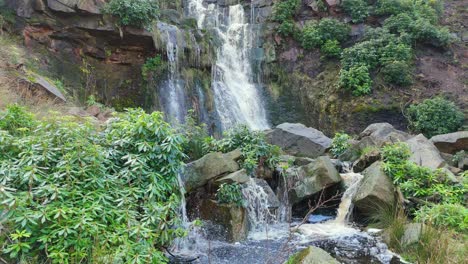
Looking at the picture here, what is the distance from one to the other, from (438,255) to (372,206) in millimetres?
2719

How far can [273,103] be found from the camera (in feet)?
54.3

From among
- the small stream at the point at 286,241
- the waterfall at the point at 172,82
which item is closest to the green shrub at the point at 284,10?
the waterfall at the point at 172,82

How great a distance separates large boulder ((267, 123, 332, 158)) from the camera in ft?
38.0

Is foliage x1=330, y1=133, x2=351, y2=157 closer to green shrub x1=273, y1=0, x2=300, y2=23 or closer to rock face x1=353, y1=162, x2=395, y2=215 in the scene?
rock face x1=353, y1=162, x2=395, y2=215

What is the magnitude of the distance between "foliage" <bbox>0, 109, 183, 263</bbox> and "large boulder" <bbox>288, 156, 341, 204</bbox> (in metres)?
3.64

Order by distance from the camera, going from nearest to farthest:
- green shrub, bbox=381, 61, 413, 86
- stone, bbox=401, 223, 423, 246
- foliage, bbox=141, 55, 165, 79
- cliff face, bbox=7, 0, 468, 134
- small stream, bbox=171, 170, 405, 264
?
stone, bbox=401, 223, 423, 246
small stream, bbox=171, 170, 405, 264
cliff face, bbox=7, 0, 468, 134
foliage, bbox=141, 55, 165, 79
green shrub, bbox=381, 61, 413, 86

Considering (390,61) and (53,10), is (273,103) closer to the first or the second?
(390,61)

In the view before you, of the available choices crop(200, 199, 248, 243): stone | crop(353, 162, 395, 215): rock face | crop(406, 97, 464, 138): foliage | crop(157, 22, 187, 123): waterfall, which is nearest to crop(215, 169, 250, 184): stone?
crop(200, 199, 248, 243): stone

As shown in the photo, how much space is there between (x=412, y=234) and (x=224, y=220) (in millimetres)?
3138

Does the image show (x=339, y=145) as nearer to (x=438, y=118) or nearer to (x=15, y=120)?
(x=438, y=118)

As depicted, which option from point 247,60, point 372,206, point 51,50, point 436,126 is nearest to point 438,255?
point 372,206

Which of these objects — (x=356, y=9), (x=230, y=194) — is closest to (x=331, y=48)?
(x=356, y=9)

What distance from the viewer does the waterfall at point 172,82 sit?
42.6 ft

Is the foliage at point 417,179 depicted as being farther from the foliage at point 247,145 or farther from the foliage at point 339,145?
the foliage at point 339,145
